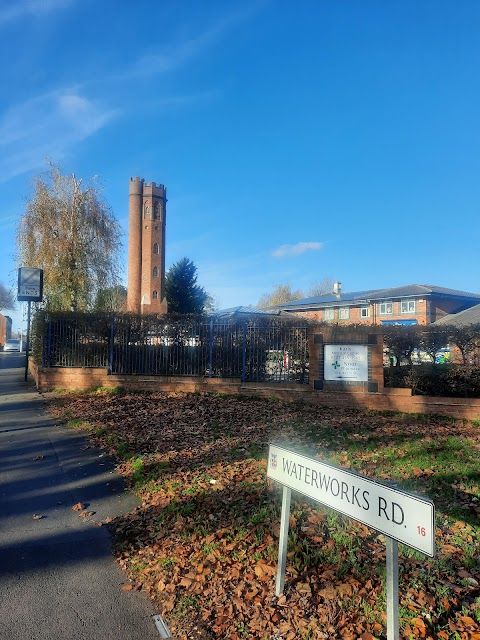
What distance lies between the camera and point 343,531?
4148mm

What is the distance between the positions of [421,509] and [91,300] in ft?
75.6

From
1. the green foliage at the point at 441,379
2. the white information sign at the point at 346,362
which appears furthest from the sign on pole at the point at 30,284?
the green foliage at the point at 441,379

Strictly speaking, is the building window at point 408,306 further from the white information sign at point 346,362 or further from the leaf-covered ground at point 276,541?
the leaf-covered ground at point 276,541

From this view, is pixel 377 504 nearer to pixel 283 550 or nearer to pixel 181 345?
pixel 283 550

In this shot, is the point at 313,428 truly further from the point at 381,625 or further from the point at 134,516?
the point at 381,625

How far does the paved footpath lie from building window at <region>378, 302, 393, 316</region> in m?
50.3

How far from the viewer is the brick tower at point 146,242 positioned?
54.9 metres

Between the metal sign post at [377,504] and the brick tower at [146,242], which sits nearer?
the metal sign post at [377,504]

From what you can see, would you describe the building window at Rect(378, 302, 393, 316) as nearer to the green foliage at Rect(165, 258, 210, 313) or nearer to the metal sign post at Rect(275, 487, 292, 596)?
the green foliage at Rect(165, 258, 210, 313)

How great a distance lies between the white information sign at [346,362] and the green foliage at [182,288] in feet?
96.6

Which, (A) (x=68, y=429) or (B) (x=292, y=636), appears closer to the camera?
(B) (x=292, y=636)

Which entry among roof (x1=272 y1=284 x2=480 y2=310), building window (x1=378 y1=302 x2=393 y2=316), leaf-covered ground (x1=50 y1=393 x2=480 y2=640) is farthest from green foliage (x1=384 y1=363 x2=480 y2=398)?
building window (x1=378 y1=302 x2=393 y2=316)

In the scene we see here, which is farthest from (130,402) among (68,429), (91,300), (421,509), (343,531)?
(91,300)

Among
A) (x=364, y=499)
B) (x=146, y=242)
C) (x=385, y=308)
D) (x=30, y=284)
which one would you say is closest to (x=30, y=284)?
(x=30, y=284)
